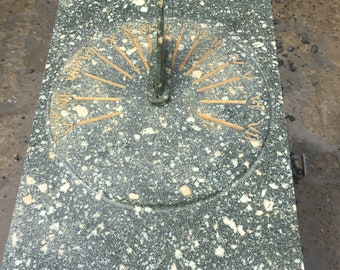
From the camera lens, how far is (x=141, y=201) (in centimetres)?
184

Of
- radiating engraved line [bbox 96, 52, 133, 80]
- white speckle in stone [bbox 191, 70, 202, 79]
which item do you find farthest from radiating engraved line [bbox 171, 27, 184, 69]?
radiating engraved line [bbox 96, 52, 133, 80]

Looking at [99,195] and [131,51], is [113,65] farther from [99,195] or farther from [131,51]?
[99,195]

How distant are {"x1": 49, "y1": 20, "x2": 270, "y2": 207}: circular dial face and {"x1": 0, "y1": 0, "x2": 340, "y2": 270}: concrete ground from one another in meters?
1.00

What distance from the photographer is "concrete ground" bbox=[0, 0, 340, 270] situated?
2754 millimetres

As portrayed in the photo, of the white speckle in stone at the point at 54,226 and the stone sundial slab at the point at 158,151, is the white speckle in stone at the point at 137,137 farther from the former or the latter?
the white speckle in stone at the point at 54,226

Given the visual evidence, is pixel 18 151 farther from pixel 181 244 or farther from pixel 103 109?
pixel 181 244

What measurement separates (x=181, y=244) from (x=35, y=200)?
617 mm

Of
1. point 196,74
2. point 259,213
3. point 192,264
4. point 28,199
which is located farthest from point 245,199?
point 28,199

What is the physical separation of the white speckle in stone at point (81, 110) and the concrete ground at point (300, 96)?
1035 mm

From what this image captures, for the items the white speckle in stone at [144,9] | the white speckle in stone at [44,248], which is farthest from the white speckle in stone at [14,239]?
the white speckle in stone at [144,9]

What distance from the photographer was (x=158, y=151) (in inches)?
76.8

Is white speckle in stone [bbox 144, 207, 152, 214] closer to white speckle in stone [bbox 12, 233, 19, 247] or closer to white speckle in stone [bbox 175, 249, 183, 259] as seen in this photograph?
white speckle in stone [bbox 175, 249, 183, 259]

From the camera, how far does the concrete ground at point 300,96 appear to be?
2.75m

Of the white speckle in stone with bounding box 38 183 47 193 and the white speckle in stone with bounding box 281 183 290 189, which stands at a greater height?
the white speckle in stone with bounding box 281 183 290 189
